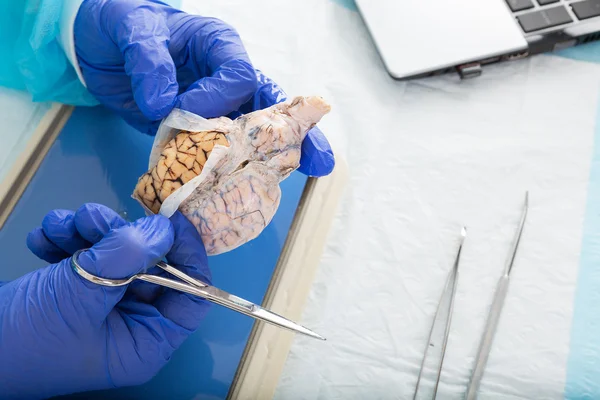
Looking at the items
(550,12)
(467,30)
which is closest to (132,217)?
(467,30)

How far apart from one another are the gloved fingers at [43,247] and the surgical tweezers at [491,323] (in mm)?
765

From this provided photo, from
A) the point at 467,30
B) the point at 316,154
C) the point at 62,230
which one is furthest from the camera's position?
the point at 467,30

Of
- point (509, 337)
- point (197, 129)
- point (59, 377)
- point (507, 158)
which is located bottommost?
point (509, 337)

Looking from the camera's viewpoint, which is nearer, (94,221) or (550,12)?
(94,221)

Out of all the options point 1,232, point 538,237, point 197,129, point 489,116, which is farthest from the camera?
point 489,116

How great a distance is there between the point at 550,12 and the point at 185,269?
1082mm

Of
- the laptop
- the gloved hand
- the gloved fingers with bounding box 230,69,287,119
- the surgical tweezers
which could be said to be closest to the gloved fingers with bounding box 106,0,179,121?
the gloved hand

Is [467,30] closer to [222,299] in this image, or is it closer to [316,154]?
[316,154]

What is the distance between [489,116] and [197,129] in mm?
755

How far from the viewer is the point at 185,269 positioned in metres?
1.02

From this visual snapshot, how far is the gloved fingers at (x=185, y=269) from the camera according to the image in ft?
3.28

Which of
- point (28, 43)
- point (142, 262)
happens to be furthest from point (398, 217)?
point (28, 43)

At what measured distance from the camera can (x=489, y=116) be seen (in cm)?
146

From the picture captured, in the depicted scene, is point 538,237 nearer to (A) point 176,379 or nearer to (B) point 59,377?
(A) point 176,379
